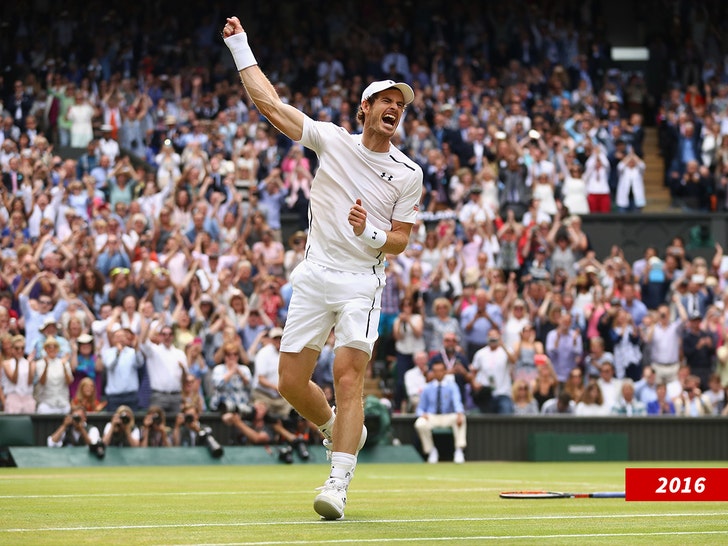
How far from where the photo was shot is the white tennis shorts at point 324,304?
859 centimetres

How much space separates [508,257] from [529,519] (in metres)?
16.1

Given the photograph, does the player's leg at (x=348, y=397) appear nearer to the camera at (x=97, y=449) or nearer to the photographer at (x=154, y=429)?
the camera at (x=97, y=449)

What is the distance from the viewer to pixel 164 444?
18.8 meters

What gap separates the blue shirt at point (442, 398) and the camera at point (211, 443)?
329cm

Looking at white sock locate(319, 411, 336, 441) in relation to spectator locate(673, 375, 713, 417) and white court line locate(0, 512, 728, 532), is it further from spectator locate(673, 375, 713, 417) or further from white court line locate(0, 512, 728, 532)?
spectator locate(673, 375, 713, 417)

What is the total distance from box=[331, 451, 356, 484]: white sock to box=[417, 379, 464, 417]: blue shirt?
40.2 feet

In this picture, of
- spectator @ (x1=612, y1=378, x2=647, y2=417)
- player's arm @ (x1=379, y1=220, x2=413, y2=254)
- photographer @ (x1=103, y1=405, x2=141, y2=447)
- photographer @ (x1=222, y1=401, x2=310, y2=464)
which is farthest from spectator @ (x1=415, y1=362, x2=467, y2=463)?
player's arm @ (x1=379, y1=220, x2=413, y2=254)

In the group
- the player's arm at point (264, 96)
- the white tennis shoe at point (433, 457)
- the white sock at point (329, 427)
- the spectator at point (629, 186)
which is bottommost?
the white tennis shoe at point (433, 457)

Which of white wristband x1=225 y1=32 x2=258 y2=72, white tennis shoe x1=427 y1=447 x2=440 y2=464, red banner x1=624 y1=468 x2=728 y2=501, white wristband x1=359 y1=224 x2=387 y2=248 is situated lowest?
white tennis shoe x1=427 y1=447 x2=440 y2=464

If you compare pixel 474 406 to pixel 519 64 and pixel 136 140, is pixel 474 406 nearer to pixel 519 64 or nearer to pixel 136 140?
pixel 136 140

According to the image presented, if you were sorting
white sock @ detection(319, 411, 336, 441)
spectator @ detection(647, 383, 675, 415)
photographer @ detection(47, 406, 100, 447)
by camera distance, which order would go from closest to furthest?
white sock @ detection(319, 411, 336, 441) → photographer @ detection(47, 406, 100, 447) → spectator @ detection(647, 383, 675, 415)

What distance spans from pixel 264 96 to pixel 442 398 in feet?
40.7

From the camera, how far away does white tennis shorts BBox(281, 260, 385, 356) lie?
8588 mm

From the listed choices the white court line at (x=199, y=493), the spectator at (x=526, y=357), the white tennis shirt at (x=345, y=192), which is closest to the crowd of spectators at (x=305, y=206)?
the spectator at (x=526, y=357)
